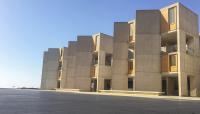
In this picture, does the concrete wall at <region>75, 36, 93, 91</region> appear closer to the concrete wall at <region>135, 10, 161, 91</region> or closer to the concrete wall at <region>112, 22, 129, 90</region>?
the concrete wall at <region>112, 22, 129, 90</region>

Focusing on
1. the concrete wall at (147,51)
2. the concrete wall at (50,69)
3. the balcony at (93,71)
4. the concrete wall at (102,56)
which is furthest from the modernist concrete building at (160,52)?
the concrete wall at (50,69)

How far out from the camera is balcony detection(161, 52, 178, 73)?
139 feet

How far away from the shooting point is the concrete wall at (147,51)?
144ft

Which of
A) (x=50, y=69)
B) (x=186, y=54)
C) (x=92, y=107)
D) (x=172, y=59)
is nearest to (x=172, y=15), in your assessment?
(x=186, y=54)

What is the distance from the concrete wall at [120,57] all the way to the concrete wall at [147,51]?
6322 mm

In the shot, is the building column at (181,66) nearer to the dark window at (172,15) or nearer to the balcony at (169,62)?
the balcony at (169,62)

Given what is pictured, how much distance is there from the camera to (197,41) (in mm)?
A: 47281

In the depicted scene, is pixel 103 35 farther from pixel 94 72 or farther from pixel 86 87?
pixel 86 87

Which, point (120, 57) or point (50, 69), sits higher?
point (120, 57)

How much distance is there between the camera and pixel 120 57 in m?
51.8

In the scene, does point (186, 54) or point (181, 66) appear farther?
point (186, 54)

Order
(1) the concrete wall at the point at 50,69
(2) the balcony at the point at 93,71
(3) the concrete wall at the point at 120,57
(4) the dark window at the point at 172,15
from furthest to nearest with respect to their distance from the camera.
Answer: (1) the concrete wall at the point at 50,69 < (2) the balcony at the point at 93,71 < (3) the concrete wall at the point at 120,57 < (4) the dark window at the point at 172,15

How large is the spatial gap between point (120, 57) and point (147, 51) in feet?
26.6

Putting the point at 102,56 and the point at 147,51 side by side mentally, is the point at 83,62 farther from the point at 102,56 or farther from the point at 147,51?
the point at 147,51
